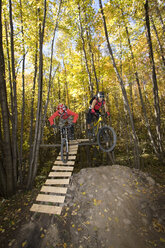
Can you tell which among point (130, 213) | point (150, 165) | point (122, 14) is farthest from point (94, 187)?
point (122, 14)

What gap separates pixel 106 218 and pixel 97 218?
0.88 feet

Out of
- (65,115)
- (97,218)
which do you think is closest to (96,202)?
(97,218)

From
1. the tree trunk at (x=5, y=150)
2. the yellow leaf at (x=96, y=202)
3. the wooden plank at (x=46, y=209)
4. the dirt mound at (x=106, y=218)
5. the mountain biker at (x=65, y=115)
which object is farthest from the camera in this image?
the mountain biker at (x=65, y=115)

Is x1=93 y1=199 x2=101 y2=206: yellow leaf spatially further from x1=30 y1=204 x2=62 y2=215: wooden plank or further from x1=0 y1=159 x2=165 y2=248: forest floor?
x1=30 y1=204 x2=62 y2=215: wooden plank

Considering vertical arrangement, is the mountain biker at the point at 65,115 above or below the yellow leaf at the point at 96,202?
Result: above

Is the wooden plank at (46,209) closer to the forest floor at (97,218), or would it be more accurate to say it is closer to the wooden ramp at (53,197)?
the wooden ramp at (53,197)

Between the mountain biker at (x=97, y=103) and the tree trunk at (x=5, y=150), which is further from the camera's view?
the tree trunk at (x=5, y=150)

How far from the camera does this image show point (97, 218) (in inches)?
141

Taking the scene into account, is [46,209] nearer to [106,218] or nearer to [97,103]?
[106,218]

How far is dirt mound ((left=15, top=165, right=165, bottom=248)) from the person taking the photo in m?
3.04

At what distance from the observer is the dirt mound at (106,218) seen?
120 inches

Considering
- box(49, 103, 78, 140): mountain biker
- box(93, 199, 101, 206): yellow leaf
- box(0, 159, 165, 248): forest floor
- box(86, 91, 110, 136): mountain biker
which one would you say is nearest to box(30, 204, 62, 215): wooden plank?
box(0, 159, 165, 248): forest floor

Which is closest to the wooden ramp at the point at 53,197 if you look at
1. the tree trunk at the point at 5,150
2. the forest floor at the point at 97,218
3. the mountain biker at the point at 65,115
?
the forest floor at the point at 97,218

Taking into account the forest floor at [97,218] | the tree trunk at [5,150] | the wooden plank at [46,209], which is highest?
the tree trunk at [5,150]
